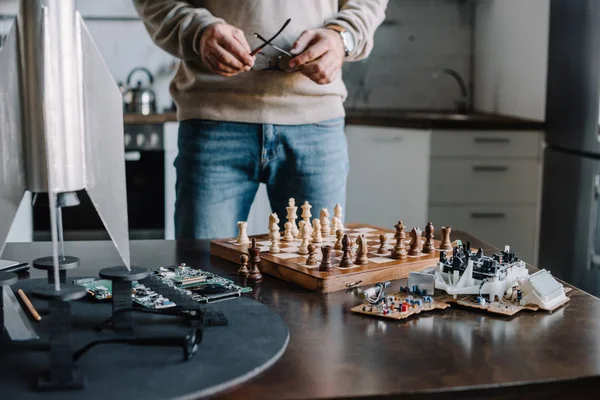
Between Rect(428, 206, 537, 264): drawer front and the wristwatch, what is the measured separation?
2.00 m

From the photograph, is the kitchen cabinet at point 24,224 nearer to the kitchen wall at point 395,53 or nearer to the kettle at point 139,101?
the kettle at point 139,101

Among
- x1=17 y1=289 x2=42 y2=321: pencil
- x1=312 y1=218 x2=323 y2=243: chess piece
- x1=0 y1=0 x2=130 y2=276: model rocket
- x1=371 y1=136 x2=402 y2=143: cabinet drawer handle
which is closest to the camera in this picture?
x1=0 y1=0 x2=130 y2=276: model rocket

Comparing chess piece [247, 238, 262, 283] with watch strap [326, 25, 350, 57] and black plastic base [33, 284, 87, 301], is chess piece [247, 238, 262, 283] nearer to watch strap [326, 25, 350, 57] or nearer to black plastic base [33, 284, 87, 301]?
black plastic base [33, 284, 87, 301]

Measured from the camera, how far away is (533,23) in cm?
354

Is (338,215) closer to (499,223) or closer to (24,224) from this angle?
(499,223)

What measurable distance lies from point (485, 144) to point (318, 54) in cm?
210

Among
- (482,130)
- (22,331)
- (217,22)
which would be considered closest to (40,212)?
(482,130)

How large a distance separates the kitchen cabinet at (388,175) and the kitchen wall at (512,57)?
1.82 feet

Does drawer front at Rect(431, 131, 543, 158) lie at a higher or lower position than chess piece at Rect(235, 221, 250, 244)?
higher

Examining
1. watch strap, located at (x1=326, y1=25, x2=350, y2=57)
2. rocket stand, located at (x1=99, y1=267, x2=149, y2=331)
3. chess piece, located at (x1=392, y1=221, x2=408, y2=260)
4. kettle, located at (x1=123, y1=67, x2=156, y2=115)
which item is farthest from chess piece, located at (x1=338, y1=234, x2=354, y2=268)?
kettle, located at (x1=123, y1=67, x2=156, y2=115)

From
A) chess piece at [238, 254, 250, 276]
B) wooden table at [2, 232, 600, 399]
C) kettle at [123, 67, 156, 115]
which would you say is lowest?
wooden table at [2, 232, 600, 399]

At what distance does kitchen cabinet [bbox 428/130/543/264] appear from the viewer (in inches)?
138

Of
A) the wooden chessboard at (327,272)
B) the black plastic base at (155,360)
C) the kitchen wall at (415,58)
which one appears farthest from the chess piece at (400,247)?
the kitchen wall at (415,58)

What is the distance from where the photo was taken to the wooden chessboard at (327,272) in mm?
1194
